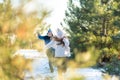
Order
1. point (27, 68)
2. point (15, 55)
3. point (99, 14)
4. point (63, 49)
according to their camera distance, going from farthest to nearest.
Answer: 1. point (99, 14)
2. point (63, 49)
3. point (15, 55)
4. point (27, 68)

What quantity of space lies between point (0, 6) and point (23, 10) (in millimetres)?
152

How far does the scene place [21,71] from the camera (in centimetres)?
195

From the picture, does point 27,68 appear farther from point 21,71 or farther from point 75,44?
point 75,44

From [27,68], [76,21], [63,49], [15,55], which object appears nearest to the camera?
[27,68]

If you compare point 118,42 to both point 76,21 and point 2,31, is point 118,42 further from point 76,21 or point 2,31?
point 2,31

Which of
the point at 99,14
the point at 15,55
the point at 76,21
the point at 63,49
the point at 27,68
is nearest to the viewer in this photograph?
the point at 27,68

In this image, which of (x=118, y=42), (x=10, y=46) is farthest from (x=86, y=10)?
(x=10, y=46)

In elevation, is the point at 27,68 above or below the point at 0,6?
below

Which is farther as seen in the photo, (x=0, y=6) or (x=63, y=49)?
(x=63, y=49)

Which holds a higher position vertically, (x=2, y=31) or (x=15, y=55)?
(x=2, y=31)

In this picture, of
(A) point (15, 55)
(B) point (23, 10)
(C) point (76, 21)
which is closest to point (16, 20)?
(B) point (23, 10)

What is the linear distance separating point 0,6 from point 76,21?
73.3 ft

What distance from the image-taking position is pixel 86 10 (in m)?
23.7

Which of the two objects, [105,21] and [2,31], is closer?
[2,31]
